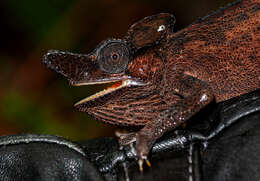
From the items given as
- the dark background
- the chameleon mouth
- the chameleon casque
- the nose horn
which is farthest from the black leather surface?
the dark background

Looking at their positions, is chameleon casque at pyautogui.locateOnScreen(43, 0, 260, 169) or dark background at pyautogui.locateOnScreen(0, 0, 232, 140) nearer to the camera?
chameleon casque at pyautogui.locateOnScreen(43, 0, 260, 169)

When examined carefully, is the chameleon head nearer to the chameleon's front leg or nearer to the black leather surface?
the chameleon's front leg

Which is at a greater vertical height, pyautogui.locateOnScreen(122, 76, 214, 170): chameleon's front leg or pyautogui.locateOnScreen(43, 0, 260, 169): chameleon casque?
pyautogui.locateOnScreen(43, 0, 260, 169): chameleon casque

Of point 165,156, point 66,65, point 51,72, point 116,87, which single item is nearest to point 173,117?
point 165,156

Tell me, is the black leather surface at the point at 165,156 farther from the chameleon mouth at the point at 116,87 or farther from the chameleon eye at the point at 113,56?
the chameleon eye at the point at 113,56

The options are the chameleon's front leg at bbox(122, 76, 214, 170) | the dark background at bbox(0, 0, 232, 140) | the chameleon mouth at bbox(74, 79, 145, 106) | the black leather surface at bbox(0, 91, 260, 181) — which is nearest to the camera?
the black leather surface at bbox(0, 91, 260, 181)

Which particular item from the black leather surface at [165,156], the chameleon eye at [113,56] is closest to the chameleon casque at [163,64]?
the chameleon eye at [113,56]
